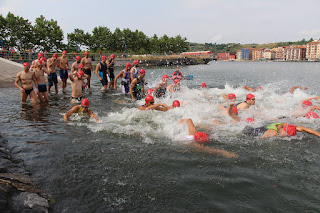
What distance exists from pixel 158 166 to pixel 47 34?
4858 cm

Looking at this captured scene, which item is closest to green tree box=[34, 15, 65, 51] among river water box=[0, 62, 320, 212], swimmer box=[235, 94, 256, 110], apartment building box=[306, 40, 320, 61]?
river water box=[0, 62, 320, 212]

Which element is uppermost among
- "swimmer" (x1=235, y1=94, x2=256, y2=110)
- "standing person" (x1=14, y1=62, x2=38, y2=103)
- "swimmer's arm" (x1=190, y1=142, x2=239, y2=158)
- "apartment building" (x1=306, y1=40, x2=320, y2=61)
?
"apartment building" (x1=306, y1=40, x2=320, y2=61)

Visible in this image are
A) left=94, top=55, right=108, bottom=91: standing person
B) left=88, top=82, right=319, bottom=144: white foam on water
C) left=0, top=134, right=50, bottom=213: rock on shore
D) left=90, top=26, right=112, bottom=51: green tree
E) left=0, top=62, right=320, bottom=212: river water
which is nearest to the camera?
left=0, top=134, right=50, bottom=213: rock on shore

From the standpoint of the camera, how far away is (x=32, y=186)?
4.03m

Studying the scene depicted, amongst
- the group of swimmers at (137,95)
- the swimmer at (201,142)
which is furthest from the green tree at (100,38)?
the swimmer at (201,142)

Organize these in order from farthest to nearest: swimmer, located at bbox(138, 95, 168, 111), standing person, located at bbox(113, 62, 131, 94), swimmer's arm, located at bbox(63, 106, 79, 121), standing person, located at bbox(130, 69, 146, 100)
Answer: standing person, located at bbox(113, 62, 131, 94)
standing person, located at bbox(130, 69, 146, 100)
swimmer, located at bbox(138, 95, 168, 111)
swimmer's arm, located at bbox(63, 106, 79, 121)

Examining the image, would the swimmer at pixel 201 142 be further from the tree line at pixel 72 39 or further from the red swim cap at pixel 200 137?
the tree line at pixel 72 39

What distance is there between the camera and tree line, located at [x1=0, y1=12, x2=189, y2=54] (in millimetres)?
42031

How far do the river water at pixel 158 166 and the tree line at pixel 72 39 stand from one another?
41723 millimetres

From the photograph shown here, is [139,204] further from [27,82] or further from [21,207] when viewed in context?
[27,82]

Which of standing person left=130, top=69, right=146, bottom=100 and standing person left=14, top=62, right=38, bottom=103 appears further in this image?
standing person left=130, top=69, right=146, bottom=100

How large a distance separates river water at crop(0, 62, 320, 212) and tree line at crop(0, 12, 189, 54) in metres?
41.7

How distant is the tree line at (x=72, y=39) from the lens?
42031mm

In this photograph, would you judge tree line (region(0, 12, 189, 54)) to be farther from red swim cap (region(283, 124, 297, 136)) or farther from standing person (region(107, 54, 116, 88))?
red swim cap (region(283, 124, 297, 136))
